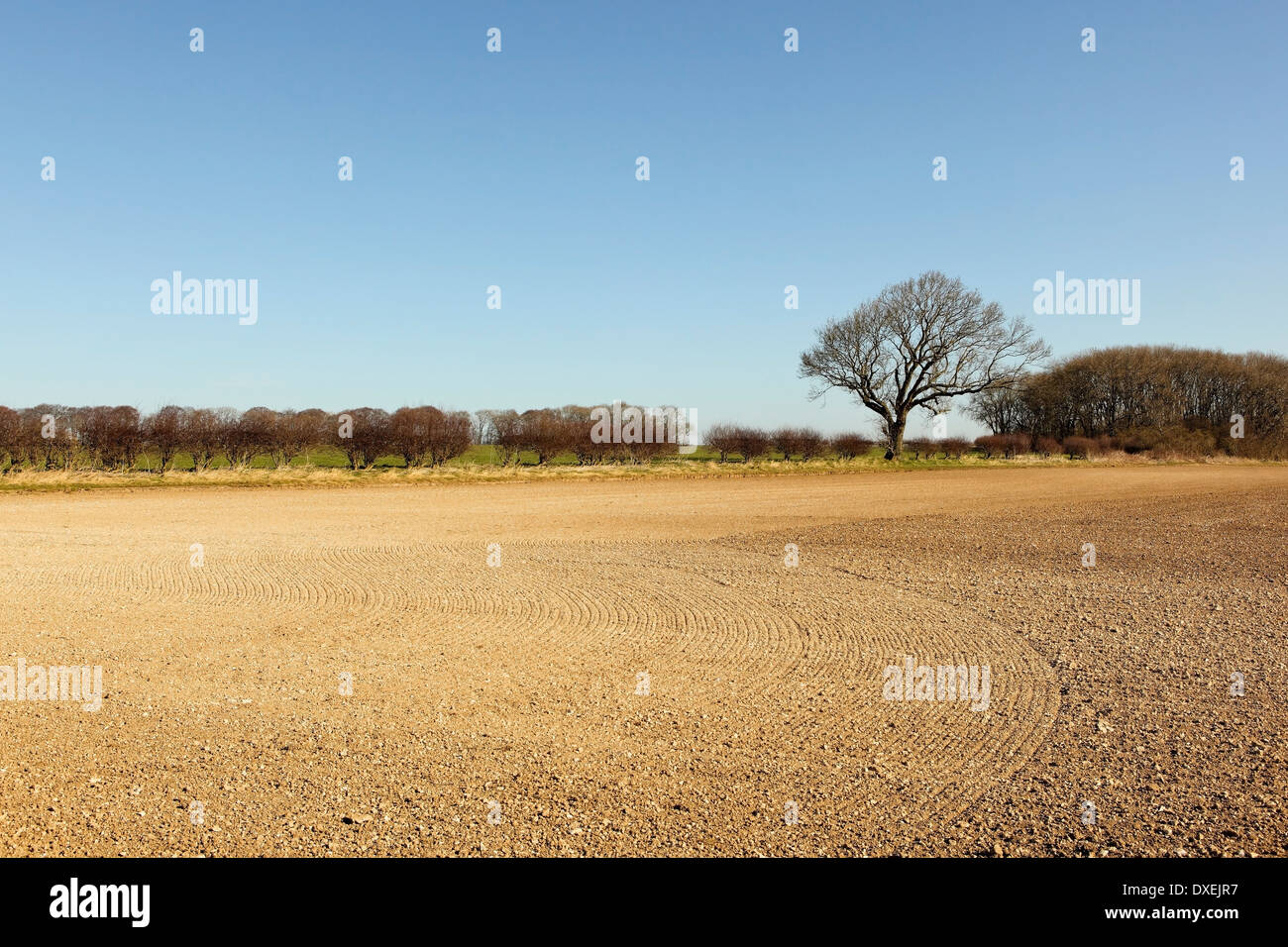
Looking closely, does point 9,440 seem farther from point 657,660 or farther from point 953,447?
point 953,447

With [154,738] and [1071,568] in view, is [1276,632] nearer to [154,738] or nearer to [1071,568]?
[1071,568]

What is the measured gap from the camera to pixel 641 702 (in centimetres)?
620

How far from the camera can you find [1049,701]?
6.22 m

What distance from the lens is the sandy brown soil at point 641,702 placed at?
4.22 metres

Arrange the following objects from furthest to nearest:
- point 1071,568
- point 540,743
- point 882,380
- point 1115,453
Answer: point 1115,453 < point 882,380 < point 1071,568 < point 540,743

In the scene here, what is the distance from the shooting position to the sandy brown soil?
422 cm

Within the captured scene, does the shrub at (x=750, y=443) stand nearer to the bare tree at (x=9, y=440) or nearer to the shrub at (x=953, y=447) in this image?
the shrub at (x=953, y=447)

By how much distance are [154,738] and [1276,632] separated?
33.1 feet

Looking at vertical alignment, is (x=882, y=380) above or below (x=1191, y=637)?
above
